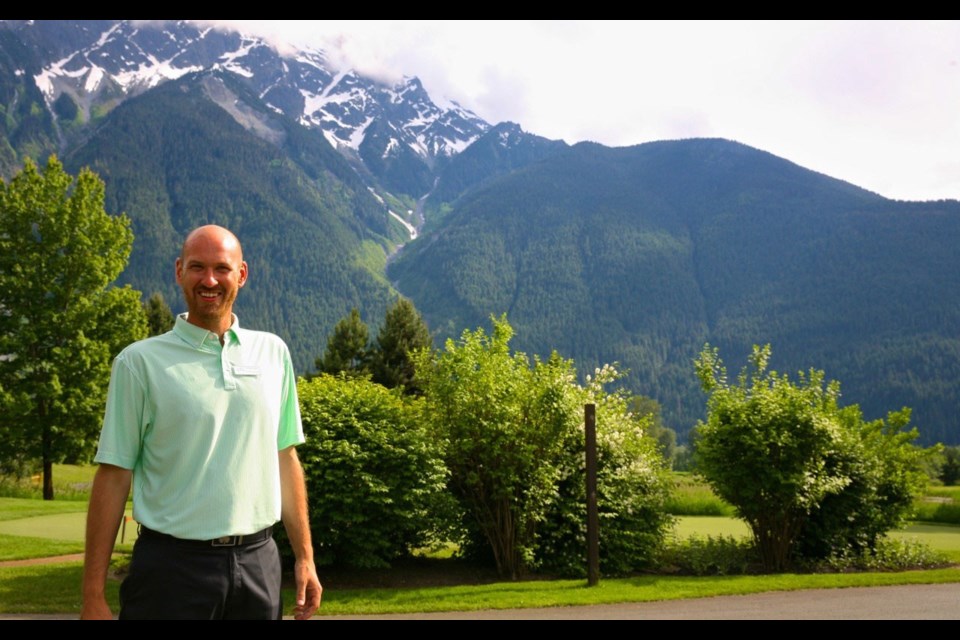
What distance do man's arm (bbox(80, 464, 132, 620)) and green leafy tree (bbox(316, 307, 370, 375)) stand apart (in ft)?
133

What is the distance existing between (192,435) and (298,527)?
2.11ft

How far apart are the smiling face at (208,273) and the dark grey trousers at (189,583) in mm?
805

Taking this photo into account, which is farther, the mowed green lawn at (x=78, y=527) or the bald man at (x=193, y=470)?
the mowed green lawn at (x=78, y=527)

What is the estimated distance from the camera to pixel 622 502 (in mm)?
16312

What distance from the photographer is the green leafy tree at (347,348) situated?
44.1 meters

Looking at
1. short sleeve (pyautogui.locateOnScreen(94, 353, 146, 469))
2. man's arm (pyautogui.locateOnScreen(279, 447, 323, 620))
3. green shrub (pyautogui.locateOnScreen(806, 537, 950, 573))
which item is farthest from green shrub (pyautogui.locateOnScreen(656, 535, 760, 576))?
short sleeve (pyautogui.locateOnScreen(94, 353, 146, 469))

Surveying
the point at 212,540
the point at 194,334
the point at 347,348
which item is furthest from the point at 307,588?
the point at 347,348

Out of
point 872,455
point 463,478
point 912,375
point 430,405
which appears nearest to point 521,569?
point 463,478

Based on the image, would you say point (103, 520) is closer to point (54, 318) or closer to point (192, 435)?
point (192, 435)

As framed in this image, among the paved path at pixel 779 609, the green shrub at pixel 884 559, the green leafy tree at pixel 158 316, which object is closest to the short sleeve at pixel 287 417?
the paved path at pixel 779 609

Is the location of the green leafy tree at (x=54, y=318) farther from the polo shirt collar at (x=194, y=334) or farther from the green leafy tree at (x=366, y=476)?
the polo shirt collar at (x=194, y=334)
